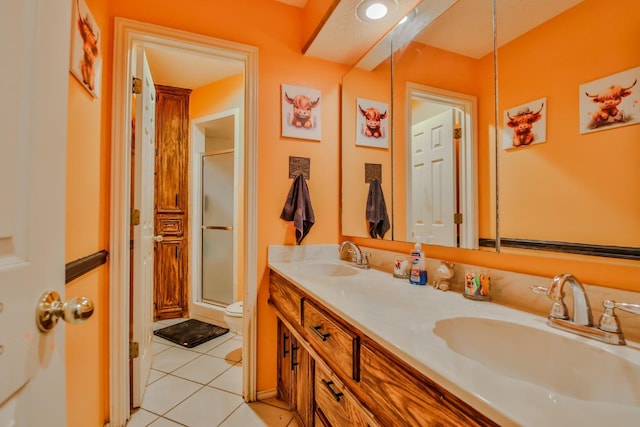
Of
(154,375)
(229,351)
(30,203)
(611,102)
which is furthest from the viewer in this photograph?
(229,351)

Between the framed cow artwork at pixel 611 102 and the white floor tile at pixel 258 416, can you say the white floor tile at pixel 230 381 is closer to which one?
the white floor tile at pixel 258 416

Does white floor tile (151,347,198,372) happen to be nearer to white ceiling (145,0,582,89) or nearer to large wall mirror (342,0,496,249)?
large wall mirror (342,0,496,249)

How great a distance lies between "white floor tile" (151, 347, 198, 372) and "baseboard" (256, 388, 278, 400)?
73 cm

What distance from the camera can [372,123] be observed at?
1797mm

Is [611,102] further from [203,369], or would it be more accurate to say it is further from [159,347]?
[159,347]

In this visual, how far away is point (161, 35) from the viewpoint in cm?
156

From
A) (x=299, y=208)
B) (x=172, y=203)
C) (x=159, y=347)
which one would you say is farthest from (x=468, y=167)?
(x=172, y=203)

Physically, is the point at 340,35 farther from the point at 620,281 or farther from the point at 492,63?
the point at 620,281

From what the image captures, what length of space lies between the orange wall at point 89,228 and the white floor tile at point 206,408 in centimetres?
37

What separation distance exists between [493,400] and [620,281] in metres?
0.61

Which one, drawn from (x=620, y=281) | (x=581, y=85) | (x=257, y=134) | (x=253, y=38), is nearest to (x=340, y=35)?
(x=253, y=38)

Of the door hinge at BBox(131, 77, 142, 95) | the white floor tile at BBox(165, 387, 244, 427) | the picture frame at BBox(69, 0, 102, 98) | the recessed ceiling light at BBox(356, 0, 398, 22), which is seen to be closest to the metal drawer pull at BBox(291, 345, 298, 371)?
the white floor tile at BBox(165, 387, 244, 427)

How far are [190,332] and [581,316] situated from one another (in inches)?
111

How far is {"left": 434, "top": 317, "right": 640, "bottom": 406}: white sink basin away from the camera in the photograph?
602mm
